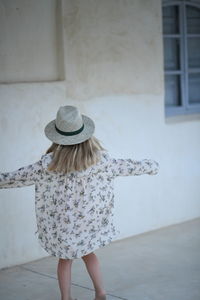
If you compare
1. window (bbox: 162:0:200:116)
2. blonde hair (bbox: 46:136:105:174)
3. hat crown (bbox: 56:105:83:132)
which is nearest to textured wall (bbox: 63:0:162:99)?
window (bbox: 162:0:200:116)

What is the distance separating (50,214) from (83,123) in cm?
65

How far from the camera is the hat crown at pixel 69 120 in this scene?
4.60 meters

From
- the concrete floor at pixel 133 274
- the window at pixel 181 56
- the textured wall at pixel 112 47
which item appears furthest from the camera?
the window at pixel 181 56

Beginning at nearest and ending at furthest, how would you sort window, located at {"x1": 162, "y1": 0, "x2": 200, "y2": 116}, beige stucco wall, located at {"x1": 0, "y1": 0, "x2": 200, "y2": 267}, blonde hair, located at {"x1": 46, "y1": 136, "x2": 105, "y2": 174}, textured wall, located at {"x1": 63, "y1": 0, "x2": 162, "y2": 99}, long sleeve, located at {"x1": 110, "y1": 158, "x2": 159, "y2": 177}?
blonde hair, located at {"x1": 46, "y1": 136, "x2": 105, "y2": 174}
long sleeve, located at {"x1": 110, "y1": 158, "x2": 159, "y2": 177}
beige stucco wall, located at {"x1": 0, "y1": 0, "x2": 200, "y2": 267}
textured wall, located at {"x1": 63, "y1": 0, "x2": 162, "y2": 99}
window, located at {"x1": 162, "y1": 0, "x2": 200, "y2": 116}

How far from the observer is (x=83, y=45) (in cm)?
657

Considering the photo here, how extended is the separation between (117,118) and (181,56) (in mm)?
1459

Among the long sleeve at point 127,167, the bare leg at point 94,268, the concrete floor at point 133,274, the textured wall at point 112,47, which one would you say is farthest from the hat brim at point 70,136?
the textured wall at point 112,47

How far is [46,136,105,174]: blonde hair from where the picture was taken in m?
4.54

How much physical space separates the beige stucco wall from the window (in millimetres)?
268

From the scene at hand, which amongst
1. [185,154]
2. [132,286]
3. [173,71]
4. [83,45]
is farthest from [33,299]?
[173,71]

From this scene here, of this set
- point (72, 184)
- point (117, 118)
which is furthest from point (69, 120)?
point (117, 118)

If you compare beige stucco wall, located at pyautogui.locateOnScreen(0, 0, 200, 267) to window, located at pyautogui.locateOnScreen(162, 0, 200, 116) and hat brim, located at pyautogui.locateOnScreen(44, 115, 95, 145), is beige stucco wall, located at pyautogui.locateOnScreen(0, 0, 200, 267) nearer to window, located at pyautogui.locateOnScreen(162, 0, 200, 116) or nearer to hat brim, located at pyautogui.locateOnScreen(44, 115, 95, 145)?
window, located at pyautogui.locateOnScreen(162, 0, 200, 116)

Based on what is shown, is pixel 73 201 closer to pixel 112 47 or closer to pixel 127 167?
pixel 127 167

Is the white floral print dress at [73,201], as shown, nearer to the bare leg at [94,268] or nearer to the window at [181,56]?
the bare leg at [94,268]
